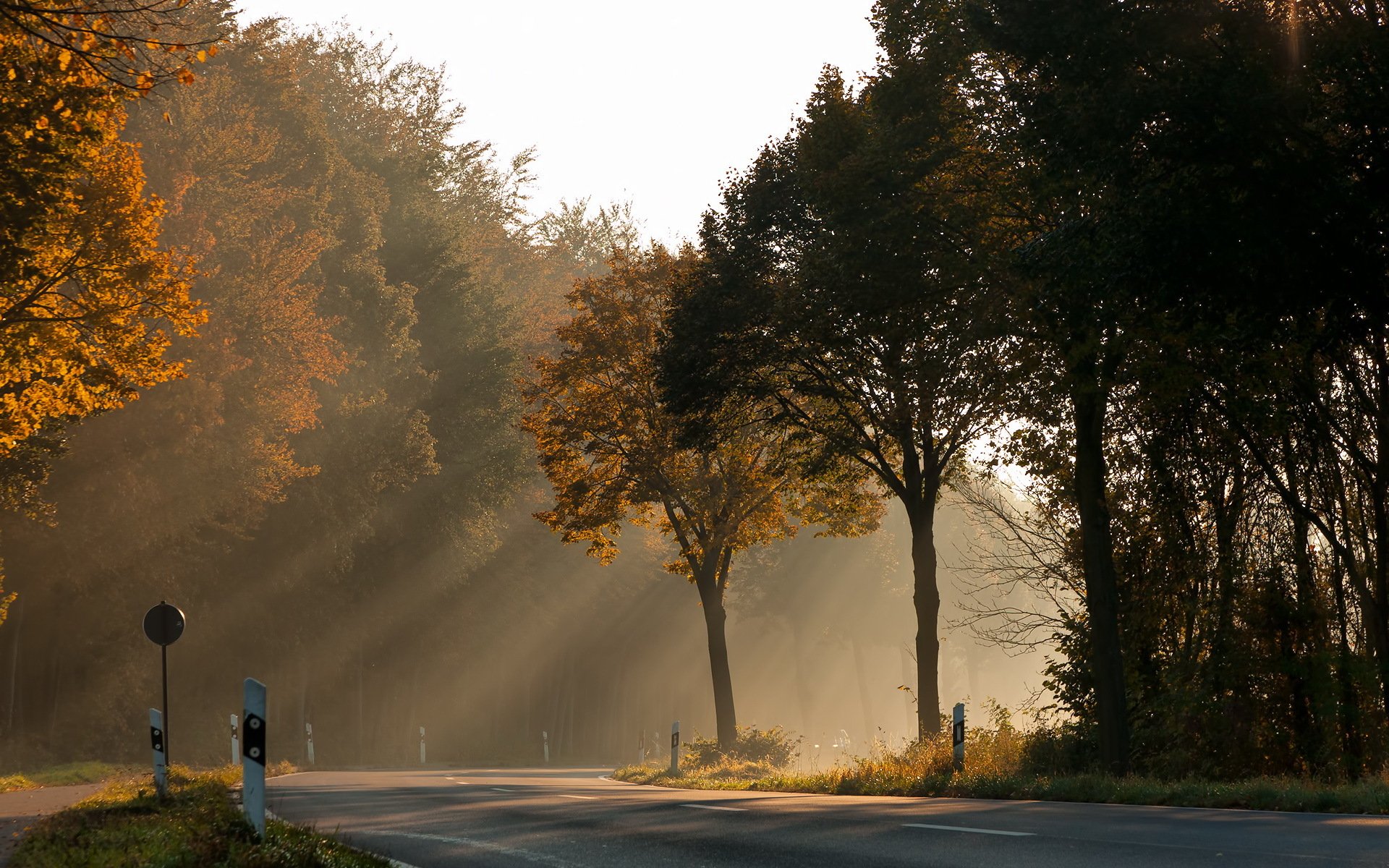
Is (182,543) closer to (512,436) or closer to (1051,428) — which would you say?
(512,436)

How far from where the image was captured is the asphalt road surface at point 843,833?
829 centimetres

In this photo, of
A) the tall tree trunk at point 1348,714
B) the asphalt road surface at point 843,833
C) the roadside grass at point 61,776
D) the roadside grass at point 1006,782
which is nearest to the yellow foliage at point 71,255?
the roadside grass at point 61,776

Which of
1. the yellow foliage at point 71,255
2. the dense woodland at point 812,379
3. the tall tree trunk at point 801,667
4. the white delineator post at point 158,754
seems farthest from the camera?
the tall tree trunk at point 801,667

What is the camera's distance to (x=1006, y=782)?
16.1m

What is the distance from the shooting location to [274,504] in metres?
43.2

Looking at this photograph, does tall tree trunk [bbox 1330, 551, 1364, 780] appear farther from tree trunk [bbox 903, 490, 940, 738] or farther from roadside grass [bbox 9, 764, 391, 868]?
roadside grass [bbox 9, 764, 391, 868]

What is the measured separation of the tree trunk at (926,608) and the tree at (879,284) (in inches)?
1.6

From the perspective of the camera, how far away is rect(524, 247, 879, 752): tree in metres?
30.5

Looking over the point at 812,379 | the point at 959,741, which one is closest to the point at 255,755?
the point at 959,741

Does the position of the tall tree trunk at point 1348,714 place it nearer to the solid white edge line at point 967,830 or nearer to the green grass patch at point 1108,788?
the green grass patch at point 1108,788

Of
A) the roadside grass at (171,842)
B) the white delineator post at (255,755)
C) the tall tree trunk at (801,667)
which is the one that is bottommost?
the tall tree trunk at (801,667)

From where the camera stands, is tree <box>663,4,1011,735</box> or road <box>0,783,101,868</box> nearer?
road <box>0,783,101,868</box>

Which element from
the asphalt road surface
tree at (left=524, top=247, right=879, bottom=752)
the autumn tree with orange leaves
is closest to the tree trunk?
tree at (left=524, top=247, right=879, bottom=752)

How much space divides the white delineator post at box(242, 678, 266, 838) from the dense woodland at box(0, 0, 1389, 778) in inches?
201
